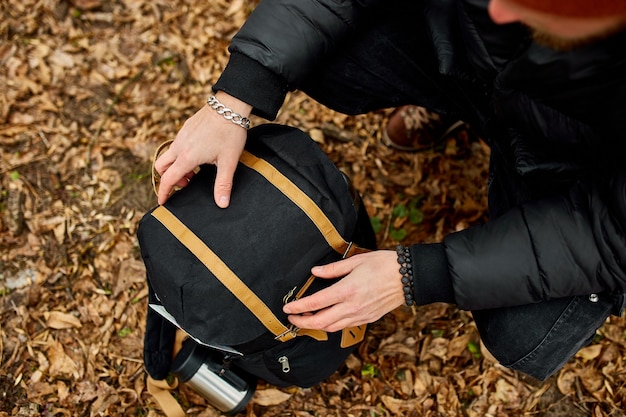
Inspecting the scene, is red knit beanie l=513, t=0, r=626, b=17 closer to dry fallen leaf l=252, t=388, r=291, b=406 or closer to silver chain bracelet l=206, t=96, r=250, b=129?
silver chain bracelet l=206, t=96, r=250, b=129

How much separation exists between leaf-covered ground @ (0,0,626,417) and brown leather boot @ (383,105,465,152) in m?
0.08

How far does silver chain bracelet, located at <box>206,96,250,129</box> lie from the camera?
1.86m

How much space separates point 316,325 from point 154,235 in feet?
2.07

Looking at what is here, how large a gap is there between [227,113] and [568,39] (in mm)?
1088

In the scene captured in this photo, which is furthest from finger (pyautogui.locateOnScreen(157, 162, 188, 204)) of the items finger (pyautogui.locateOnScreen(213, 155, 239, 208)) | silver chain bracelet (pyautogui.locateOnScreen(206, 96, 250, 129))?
silver chain bracelet (pyautogui.locateOnScreen(206, 96, 250, 129))

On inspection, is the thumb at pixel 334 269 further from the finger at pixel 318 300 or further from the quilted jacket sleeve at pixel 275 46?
the quilted jacket sleeve at pixel 275 46

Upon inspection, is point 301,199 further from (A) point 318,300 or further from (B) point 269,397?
(B) point 269,397

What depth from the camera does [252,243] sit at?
178cm

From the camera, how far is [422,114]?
280 cm

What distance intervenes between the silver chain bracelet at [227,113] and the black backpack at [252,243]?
10 cm

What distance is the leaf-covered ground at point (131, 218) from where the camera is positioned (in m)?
2.40

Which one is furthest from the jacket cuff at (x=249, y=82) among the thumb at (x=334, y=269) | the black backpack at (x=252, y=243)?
the thumb at (x=334, y=269)

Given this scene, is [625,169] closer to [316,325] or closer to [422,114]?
[316,325]

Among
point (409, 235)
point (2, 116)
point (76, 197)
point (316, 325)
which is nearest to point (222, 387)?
point (316, 325)
